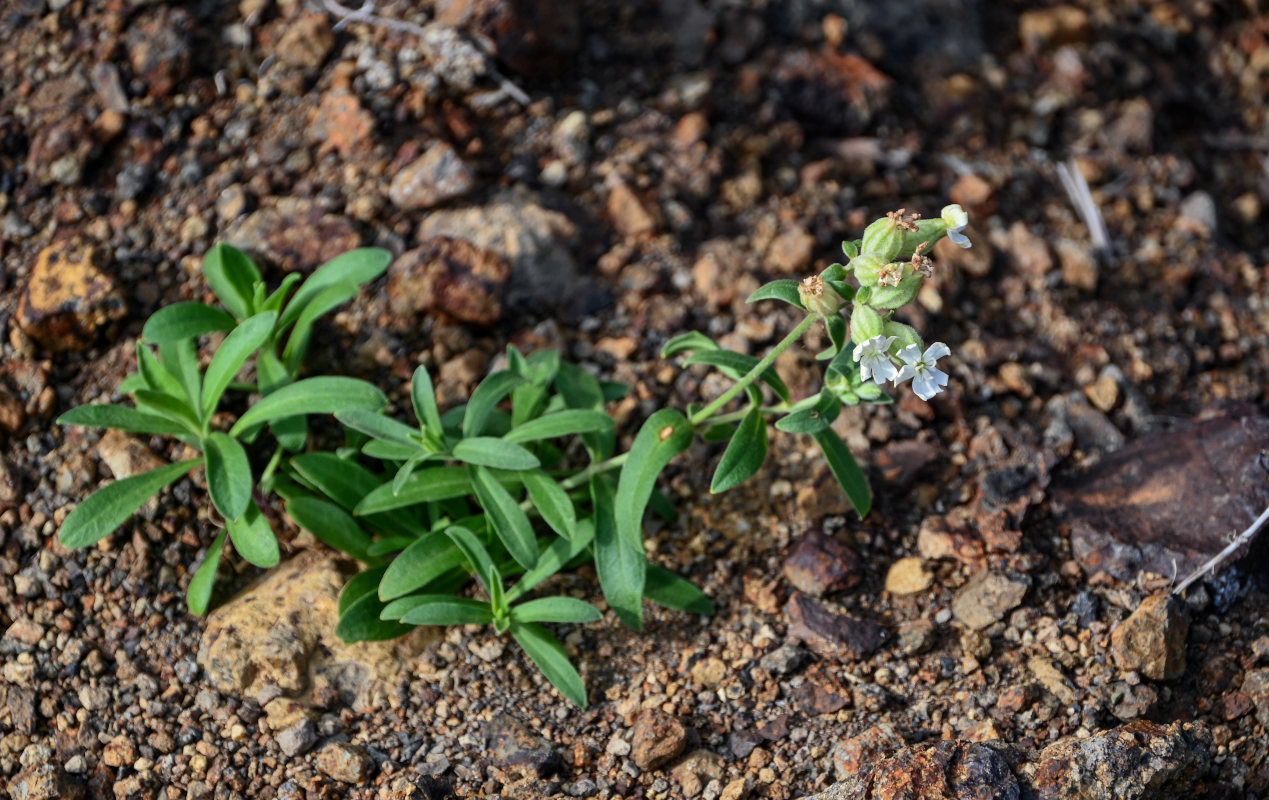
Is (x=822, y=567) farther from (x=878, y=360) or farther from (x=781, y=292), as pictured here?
(x=781, y=292)

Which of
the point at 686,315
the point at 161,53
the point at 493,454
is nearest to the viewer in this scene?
the point at 493,454

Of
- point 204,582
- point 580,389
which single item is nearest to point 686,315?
point 580,389

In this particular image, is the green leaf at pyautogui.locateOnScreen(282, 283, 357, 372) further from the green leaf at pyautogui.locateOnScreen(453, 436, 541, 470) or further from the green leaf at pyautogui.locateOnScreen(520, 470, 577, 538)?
the green leaf at pyautogui.locateOnScreen(520, 470, 577, 538)

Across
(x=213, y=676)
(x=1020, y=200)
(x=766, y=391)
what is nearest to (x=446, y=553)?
(x=213, y=676)

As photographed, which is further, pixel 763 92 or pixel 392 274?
pixel 763 92

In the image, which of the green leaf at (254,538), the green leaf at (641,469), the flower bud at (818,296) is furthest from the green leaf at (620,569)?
the green leaf at (254,538)

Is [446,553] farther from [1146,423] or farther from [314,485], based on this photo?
[1146,423]

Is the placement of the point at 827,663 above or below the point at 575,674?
below
